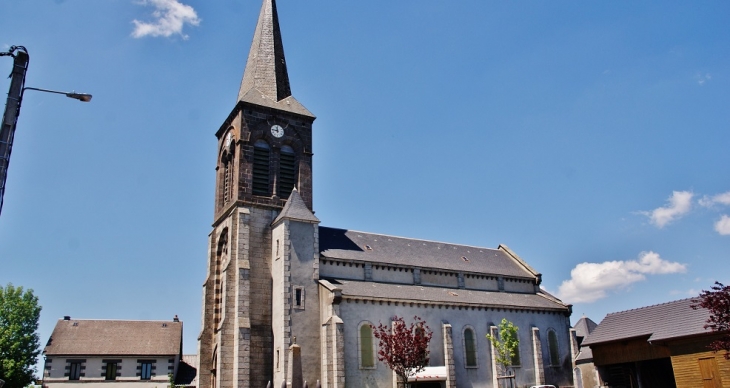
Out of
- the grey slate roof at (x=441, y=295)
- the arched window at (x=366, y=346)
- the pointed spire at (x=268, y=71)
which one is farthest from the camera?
the pointed spire at (x=268, y=71)

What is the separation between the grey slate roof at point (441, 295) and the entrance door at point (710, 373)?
1353 centimetres

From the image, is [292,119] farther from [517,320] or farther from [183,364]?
[183,364]

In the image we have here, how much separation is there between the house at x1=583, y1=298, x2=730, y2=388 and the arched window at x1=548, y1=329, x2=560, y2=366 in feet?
21.8

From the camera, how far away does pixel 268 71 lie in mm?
40812

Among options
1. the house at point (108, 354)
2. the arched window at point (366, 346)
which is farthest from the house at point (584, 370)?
the house at point (108, 354)

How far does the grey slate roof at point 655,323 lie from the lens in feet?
87.9

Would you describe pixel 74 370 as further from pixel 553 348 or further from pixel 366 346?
pixel 553 348

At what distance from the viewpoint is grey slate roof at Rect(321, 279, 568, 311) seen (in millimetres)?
33594

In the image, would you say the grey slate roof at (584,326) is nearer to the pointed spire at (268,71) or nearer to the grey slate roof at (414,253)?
the grey slate roof at (414,253)

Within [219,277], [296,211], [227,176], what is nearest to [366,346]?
[296,211]

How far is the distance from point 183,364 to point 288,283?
21545 mm

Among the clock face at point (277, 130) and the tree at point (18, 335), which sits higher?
the clock face at point (277, 130)

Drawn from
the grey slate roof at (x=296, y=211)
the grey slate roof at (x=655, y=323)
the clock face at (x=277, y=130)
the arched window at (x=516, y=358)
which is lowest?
the arched window at (x=516, y=358)

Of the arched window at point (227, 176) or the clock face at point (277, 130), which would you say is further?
the clock face at point (277, 130)
